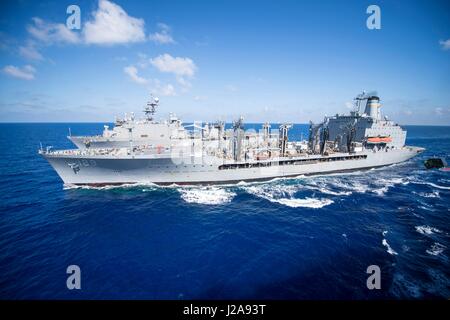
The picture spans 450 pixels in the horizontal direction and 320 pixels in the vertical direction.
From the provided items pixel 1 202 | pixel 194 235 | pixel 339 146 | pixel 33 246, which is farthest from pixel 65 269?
pixel 339 146

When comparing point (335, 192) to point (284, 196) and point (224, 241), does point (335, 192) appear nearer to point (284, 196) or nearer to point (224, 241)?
point (284, 196)

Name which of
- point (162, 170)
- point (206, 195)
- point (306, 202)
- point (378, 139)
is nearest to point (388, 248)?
point (306, 202)

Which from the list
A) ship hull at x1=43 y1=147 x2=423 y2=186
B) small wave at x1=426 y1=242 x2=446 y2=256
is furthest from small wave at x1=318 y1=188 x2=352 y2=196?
small wave at x1=426 y1=242 x2=446 y2=256

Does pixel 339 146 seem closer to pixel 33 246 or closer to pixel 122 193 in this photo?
pixel 122 193

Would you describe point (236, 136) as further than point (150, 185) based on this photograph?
Yes

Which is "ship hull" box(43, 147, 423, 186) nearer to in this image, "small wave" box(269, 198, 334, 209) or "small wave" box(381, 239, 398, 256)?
"small wave" box(269, 198, 334, 209)

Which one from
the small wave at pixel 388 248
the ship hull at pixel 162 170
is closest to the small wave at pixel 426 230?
the small wave at pixel 388 248
